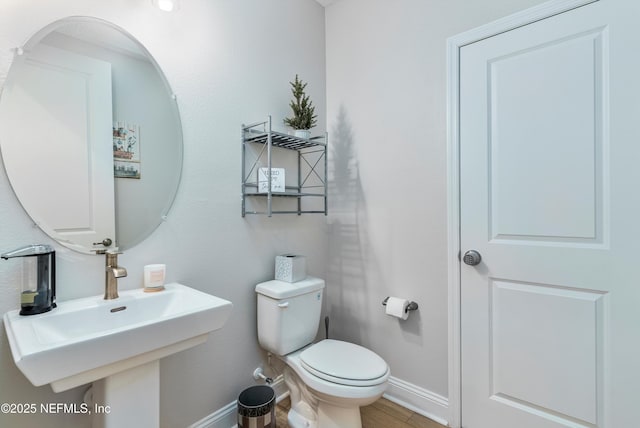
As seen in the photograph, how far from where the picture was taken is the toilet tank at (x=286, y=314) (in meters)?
1.55

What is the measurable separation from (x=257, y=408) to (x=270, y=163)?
1.17 m

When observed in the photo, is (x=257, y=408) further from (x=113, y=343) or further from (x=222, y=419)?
(x=113, y=343)

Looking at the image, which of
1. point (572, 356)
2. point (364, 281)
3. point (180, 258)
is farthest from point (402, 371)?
point (180, 258)

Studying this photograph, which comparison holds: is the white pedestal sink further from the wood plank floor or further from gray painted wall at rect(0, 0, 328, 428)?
the wood plank floor

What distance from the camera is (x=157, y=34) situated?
1.31 m

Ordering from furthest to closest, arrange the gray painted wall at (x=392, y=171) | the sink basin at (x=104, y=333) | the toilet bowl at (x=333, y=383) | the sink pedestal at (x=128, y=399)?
1. the gray painted wall at (x=392, y=171)
2. the toilet bowl at (x=333, y=383)
3. the sink pedestal at (x=128, y=399)
4. the sink basin at (x=104, y=333)

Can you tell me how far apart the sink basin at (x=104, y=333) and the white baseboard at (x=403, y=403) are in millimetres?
699

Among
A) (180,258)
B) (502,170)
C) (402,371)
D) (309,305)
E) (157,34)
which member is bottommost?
(402,371)

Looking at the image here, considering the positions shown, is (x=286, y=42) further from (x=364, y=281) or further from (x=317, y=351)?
(x=317, y=351)

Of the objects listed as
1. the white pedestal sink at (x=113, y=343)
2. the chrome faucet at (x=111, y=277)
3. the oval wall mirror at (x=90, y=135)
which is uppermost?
the oval wall mirror at (x=90, y=135)

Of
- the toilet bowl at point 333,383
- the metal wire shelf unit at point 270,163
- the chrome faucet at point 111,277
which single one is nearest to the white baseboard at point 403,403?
the toilet bowl at point 333,383

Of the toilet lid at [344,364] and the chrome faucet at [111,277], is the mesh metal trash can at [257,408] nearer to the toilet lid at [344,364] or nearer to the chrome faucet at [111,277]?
the toilet lid at [344,364]

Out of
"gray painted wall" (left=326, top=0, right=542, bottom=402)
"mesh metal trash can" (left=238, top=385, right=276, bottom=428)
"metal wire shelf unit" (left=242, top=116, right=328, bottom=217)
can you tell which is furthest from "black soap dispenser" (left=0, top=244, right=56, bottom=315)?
"gray painted wall" (left=326, top=0, right=542, bottom=402)

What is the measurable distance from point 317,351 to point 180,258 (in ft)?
2.69
